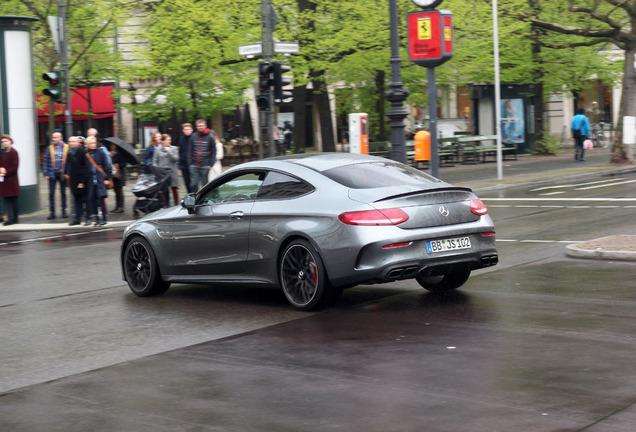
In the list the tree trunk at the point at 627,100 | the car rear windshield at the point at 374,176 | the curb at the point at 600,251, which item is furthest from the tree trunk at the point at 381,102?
the car rear windshield at the point at 374,176

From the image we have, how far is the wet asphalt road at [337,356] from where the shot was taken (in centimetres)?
568

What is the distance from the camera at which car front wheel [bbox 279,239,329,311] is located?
29.2ft

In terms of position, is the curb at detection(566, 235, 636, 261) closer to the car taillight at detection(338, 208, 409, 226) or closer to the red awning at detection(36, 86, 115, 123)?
the car taillight at detection(338, 208, 409, 226)

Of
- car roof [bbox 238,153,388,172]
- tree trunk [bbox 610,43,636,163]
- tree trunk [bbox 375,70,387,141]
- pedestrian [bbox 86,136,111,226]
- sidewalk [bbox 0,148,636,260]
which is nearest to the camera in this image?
car roof [bbox 238,153,388,172]

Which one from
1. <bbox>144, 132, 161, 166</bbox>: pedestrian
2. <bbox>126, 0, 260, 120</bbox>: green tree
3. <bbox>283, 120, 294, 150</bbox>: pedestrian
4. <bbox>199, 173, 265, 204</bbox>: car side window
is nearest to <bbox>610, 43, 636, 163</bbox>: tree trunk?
<bbox>126, 0, 260, 120</bbox>: green tree

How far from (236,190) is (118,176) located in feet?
43.6

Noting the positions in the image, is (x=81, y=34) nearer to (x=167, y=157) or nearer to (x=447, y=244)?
(x=167, y=157)

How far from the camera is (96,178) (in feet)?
66.2

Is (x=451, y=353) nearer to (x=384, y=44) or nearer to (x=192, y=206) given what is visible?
(x=192, y=206)

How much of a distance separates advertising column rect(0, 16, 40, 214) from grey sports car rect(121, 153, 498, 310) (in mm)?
14420

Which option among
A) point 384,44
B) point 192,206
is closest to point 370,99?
point 384,44

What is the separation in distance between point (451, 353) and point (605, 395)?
4.83 feet

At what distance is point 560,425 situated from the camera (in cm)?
527

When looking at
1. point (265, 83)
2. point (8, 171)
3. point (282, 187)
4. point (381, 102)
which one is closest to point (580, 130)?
point (381, 102)
